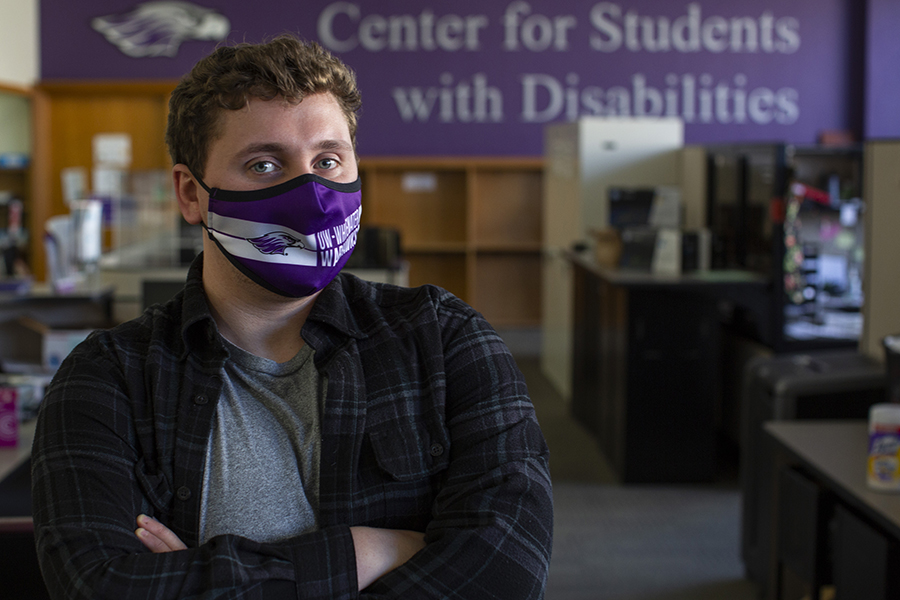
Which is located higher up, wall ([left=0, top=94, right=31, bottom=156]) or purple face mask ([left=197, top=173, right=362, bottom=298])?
wall ([left=0, top=94, right=31, bottom=156])

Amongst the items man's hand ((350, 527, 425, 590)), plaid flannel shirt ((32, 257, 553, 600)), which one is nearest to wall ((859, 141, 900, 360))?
plaid flannel shirt ((32, 257, 553, 600))

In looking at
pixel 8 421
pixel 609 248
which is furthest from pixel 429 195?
pixel 8 421

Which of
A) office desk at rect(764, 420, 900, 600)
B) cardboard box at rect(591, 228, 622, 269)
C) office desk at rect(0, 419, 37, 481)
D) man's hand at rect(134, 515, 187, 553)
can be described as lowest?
office desk at rect(764, 420, 900, 600)

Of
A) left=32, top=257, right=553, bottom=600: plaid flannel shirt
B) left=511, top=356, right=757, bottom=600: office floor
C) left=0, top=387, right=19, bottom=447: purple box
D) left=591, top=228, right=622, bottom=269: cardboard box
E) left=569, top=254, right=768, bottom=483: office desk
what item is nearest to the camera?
left=32, top=257, right=553, bottom=600: plaid flannel shirt

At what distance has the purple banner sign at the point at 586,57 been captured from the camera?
8312 millimetres

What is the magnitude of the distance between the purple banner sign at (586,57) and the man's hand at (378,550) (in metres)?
7.42

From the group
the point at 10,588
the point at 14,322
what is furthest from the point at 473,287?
the point at 10,588

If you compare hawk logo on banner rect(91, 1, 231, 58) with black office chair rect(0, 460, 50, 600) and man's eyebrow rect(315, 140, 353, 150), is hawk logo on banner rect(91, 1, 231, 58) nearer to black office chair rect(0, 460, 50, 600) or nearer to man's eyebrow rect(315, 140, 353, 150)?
black office chair rect(0, 460, 50, 600)

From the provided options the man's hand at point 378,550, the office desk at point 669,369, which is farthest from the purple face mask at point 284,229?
the office desk at point 669,369

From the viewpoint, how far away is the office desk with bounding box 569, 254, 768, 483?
4.48 metres

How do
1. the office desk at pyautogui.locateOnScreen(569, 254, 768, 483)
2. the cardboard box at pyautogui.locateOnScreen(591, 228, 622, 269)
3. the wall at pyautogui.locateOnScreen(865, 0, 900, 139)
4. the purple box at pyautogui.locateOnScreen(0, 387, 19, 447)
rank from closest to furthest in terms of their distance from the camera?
the purple box at pyautogui.locateOnScreen(0, 387, 19, 447)
the office desk at pyautogui.locateOnScreen(569, 254, 768, 483)
the cardboard box at pyautogui.locateOnScreen(591, 228, 622, 269)
the wall at pyautogui.locateOnScreen(865, 0, 900, 139)

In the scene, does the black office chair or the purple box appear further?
the purple box

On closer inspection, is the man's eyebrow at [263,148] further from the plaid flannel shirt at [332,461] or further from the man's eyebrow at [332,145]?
the plaid flannel shirt at [332,461]

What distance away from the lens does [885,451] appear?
84.5 inches
